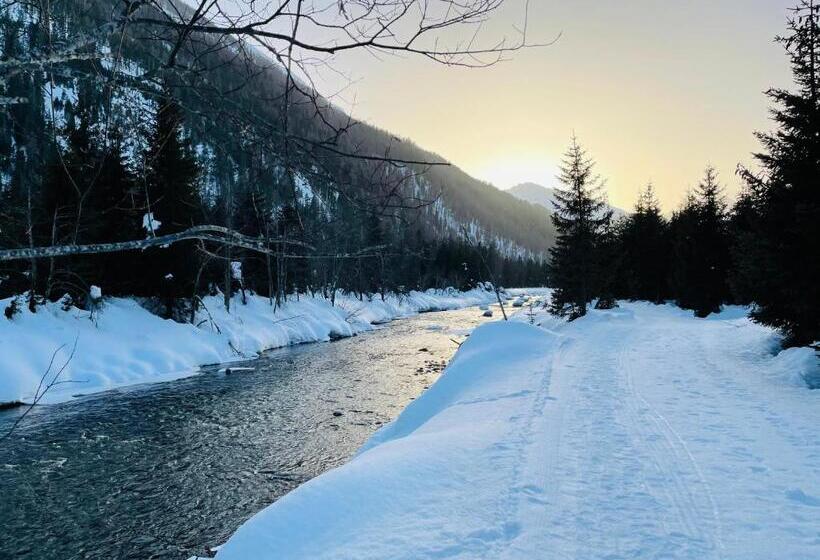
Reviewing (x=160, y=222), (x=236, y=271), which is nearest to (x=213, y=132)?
(x=160, y=222)

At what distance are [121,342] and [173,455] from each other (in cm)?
1025

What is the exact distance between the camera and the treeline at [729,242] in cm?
963

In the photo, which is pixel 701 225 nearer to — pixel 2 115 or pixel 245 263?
pixel 245 263

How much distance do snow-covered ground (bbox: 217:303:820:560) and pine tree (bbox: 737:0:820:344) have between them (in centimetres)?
155

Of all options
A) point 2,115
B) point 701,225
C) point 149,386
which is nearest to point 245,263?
point 149,386

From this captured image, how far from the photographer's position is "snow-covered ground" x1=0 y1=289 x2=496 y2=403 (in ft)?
44.5

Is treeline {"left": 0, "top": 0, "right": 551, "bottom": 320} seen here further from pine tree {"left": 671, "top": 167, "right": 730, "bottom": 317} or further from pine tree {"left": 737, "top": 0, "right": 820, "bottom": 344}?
pine tree {"left": 671, "top": 167, "right": 730, "bottom": 317}

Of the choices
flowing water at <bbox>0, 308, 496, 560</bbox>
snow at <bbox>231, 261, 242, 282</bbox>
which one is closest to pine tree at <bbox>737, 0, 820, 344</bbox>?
flowing water at <bbox>0, 308, 496, 560</bbox>

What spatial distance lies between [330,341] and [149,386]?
12.7m

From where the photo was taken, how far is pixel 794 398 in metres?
7.34

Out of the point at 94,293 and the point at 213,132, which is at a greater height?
the point at 213,132

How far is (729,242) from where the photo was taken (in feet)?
91.3

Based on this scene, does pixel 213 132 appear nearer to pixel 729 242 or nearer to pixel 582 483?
pixel 582 483

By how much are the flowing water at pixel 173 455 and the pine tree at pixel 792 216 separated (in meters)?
8.94
